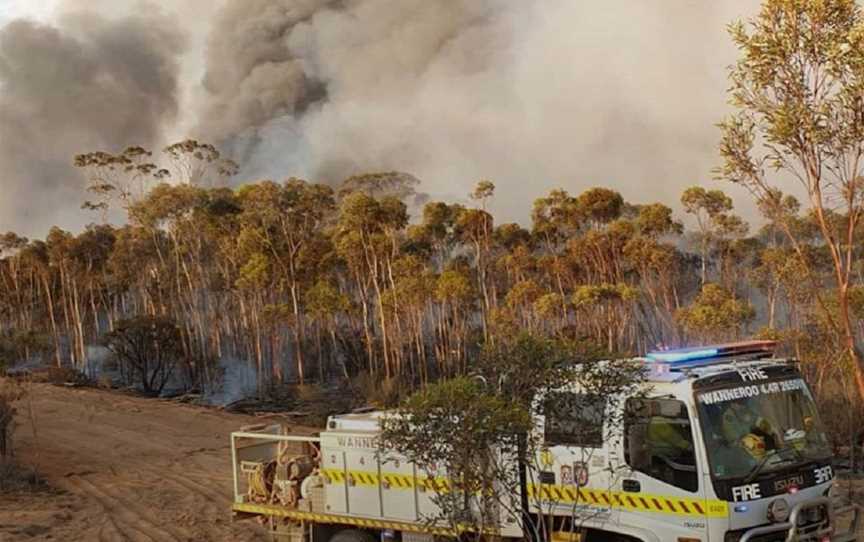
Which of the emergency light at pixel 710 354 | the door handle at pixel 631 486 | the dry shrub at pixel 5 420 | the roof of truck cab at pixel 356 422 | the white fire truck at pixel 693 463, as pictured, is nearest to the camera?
the white fire truck at pixel 693 463

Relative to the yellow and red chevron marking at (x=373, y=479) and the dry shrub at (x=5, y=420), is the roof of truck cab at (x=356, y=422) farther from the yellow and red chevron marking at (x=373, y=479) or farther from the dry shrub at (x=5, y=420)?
the dry shrub at (x=5, y=420)

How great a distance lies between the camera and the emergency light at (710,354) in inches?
318

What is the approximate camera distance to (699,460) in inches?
288

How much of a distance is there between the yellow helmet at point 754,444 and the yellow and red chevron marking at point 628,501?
560 millimetres

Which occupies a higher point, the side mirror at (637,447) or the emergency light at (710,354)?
the emergency light at (710,354)

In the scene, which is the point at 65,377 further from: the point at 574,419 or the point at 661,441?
the point at 661,441

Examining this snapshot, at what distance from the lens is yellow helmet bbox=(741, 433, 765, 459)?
24.5 feet

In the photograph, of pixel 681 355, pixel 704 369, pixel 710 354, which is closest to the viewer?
pixel 704 369

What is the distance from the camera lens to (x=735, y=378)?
25.2 feet

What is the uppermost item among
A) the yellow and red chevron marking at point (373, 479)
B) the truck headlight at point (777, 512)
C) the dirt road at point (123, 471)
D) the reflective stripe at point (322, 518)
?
the yellow and red chevron marking at point (373, 479)

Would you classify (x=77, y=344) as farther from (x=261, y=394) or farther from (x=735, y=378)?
(x=735, y=378)

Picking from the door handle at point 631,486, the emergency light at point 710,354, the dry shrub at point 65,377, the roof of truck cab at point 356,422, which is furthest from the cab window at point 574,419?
the dry shrub at point 65,377

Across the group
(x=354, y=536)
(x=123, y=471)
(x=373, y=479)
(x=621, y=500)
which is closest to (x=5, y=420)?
(x=123, y=471)

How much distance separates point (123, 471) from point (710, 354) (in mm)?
16593
